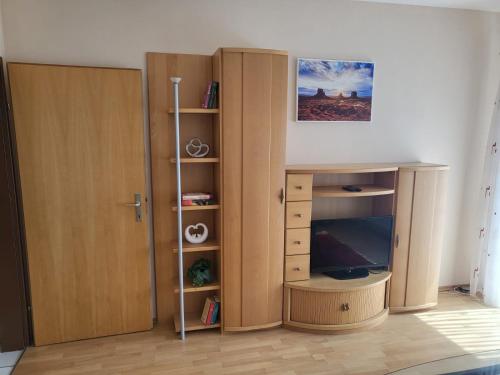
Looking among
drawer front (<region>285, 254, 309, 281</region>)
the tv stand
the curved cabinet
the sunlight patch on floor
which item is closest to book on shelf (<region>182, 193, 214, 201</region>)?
drawer front (<region>285, 254, 309, 281</region>)

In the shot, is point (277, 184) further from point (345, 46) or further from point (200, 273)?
point (345, 46)

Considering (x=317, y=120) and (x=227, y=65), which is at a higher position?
(x=227, y=65)

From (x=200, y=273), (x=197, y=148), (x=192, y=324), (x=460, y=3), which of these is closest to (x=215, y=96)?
(x=197, y=148)

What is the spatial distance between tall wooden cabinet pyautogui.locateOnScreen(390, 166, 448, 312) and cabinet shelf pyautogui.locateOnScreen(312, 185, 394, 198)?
15 centimetres

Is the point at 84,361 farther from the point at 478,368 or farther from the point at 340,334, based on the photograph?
the point at 478,368

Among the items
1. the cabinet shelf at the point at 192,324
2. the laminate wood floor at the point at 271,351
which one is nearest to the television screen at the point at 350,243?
the laminate wood floor at the point at 271,351

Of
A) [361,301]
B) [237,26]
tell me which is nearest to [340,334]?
[361,301]

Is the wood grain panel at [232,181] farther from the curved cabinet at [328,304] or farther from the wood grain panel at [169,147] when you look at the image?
the curved cabinet at [328,304]

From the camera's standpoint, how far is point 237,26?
8.61 ft

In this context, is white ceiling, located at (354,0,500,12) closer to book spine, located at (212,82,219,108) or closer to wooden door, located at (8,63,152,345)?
book spine, located at (212,82,219,108)

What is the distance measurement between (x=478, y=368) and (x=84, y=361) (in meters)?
2.29

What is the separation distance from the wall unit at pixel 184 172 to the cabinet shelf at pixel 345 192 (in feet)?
2.56

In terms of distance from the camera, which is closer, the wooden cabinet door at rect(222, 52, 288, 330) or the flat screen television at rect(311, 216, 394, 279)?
the wooden cabinet door at rect(222, 52, 288, 330)

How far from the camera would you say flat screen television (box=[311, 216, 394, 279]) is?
9.07 feet
